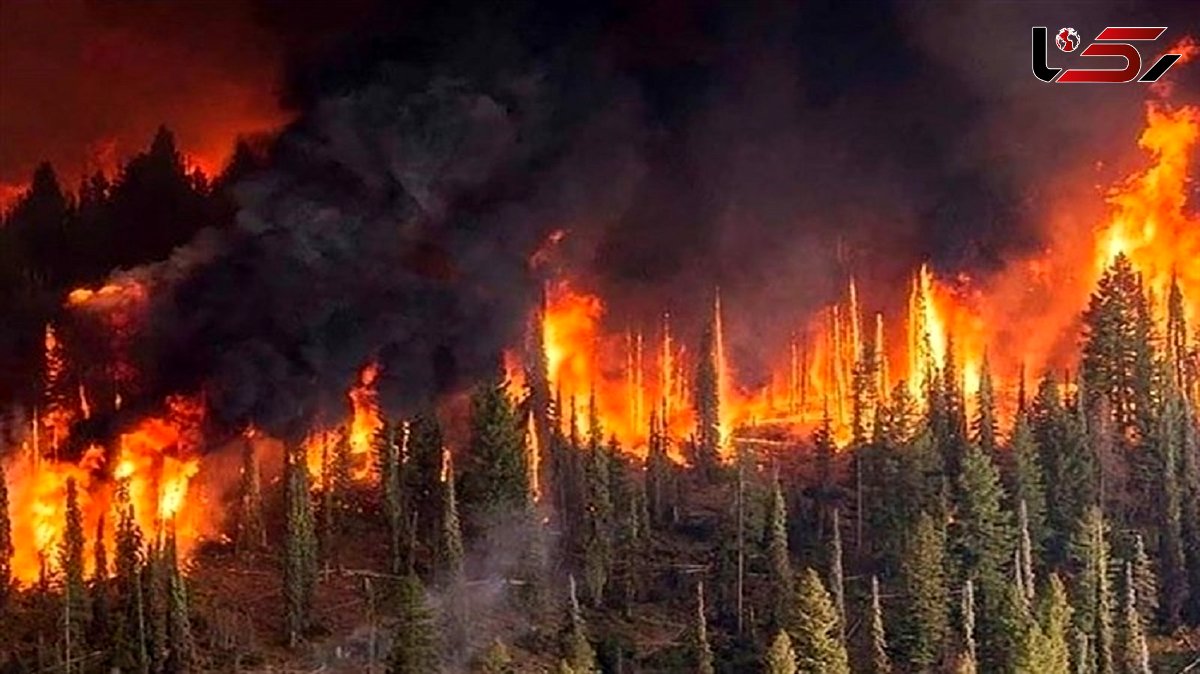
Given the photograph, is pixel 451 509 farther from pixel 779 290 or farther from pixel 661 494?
pixel 779 290

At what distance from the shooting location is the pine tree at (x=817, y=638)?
5331 cm

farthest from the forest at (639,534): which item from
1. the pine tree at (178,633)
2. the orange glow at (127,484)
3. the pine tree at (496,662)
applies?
the orange glow at (127,484)

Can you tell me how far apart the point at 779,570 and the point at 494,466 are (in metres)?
11.0

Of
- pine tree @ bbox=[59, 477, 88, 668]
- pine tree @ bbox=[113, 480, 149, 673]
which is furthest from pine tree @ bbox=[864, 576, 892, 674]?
pine tree @ bbox=[59, 477, 88, 668]

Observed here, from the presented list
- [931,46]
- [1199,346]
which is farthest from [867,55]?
[1199,346]

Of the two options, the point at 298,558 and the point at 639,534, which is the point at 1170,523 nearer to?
the point at 639,534

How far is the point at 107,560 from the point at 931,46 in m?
45.6

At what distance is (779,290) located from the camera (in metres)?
85.6

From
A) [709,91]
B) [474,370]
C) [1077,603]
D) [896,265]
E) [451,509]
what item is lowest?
[1077,603]

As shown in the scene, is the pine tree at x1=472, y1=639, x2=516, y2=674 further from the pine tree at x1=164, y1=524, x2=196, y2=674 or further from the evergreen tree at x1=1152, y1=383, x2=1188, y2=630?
the evergreen tree at x1=1152, y1=383, x2=1188, y2=630

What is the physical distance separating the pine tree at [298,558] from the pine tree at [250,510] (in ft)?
7.56

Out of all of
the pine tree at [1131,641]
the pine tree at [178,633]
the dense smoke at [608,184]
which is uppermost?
the dense smoke at [608,184]

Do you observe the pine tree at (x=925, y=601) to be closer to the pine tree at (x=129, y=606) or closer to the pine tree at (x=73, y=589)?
the pine tree at (x=129, y=606)

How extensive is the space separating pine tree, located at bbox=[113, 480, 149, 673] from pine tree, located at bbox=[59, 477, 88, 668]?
1183 mm
